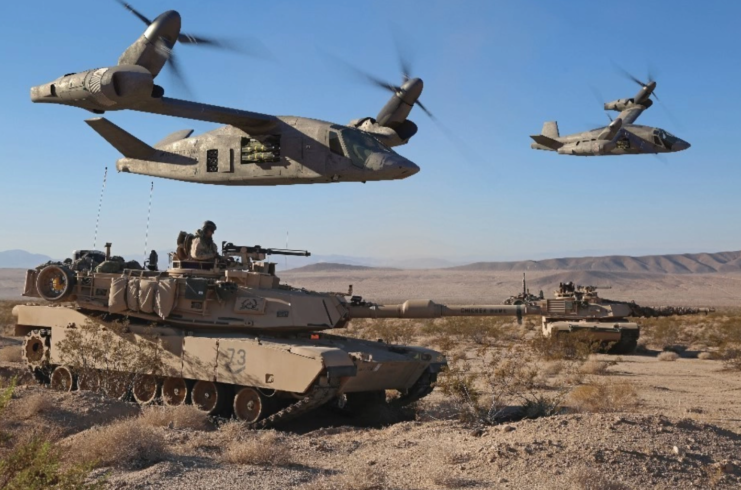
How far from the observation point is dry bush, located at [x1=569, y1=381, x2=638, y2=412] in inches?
470

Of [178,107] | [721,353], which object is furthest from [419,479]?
[721,353]

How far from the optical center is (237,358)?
11.4m

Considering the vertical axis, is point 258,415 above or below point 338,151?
below

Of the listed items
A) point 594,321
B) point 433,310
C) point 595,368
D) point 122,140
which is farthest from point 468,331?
point 122,140

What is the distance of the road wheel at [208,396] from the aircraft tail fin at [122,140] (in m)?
3.86

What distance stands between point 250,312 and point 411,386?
9.67ft

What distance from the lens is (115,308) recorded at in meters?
12.6

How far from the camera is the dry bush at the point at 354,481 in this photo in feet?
22.7

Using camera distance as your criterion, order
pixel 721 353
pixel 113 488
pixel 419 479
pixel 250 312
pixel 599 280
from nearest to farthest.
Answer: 1. pixel 113 488
2. pixel 419 479
3. pixel 250 312
4. pixel 721 353
5. pixel 599 280

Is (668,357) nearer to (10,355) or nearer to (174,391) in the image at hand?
(174,391)

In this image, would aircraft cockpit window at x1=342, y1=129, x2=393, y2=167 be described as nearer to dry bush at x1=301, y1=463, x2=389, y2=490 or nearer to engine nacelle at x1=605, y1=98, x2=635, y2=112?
dry bush at x1=301, y1=463, x2=389, y2=490

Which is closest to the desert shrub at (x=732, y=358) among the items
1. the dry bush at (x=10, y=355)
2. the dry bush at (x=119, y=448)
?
the dry bush at (x=119, y=448)

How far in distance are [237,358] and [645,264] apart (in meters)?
148

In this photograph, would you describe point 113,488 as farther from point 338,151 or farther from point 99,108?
point 338,151
